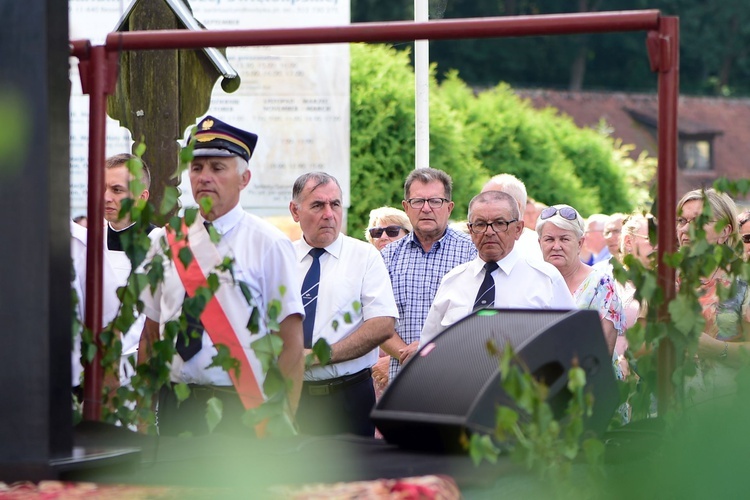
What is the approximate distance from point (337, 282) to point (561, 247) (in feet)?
4.11

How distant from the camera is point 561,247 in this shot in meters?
5.94

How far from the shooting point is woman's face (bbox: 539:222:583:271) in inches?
234

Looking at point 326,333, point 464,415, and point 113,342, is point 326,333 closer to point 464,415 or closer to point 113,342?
point 113,342

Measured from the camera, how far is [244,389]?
3.67 metres

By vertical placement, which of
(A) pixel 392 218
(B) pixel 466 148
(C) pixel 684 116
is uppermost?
(C) pixel 684 116

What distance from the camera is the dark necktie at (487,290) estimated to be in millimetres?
4957

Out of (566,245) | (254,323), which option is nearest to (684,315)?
(254,323)

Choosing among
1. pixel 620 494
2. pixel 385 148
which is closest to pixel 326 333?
pixel 620 494

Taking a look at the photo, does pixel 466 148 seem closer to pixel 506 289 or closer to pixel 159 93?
pixel 159 93

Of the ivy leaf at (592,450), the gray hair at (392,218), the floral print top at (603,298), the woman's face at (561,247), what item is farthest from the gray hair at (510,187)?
the ivy leaf at (592,450)

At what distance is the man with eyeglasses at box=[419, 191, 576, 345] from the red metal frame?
178cm

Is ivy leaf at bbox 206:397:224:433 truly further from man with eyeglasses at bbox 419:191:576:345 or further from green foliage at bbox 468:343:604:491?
man with eyeglasses at bbox 419:191:576:345

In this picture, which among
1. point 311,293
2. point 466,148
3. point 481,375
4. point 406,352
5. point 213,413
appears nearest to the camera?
point 481,375

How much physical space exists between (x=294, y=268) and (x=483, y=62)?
47229 mm
